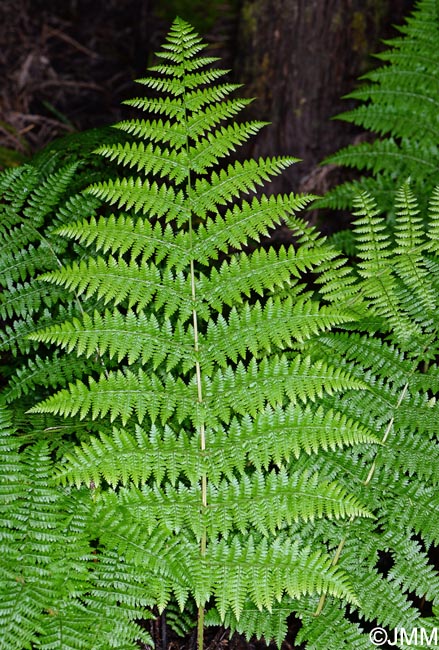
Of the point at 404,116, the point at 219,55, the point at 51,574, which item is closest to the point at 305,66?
the point at 404,116

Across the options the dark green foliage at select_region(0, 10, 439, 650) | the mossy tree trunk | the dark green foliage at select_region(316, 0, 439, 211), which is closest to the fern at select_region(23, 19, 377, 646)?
the dark green foliage at select_region(0, 10, 439, 650)

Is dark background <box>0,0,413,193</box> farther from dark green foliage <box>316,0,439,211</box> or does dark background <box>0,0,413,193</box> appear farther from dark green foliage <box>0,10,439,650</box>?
dark green foliage <box>0,10,439,650</box>

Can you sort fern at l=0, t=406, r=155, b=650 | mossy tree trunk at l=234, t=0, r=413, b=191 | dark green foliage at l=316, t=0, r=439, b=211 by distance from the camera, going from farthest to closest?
mossy tree trunk at l=234, t=0, r=413, b=191 < dark green foliage at l=316, t=0, r=439, b=211 < fern at l=0, t=406, r=155, b=650

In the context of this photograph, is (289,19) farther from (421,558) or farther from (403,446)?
(421,558)

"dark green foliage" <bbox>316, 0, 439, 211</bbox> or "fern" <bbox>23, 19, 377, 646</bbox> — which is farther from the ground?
"dark green foliage" <bbox>316, 0, 439, 211</bbox>

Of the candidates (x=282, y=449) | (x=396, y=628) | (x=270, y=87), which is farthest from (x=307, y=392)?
(x=270, y=87)
